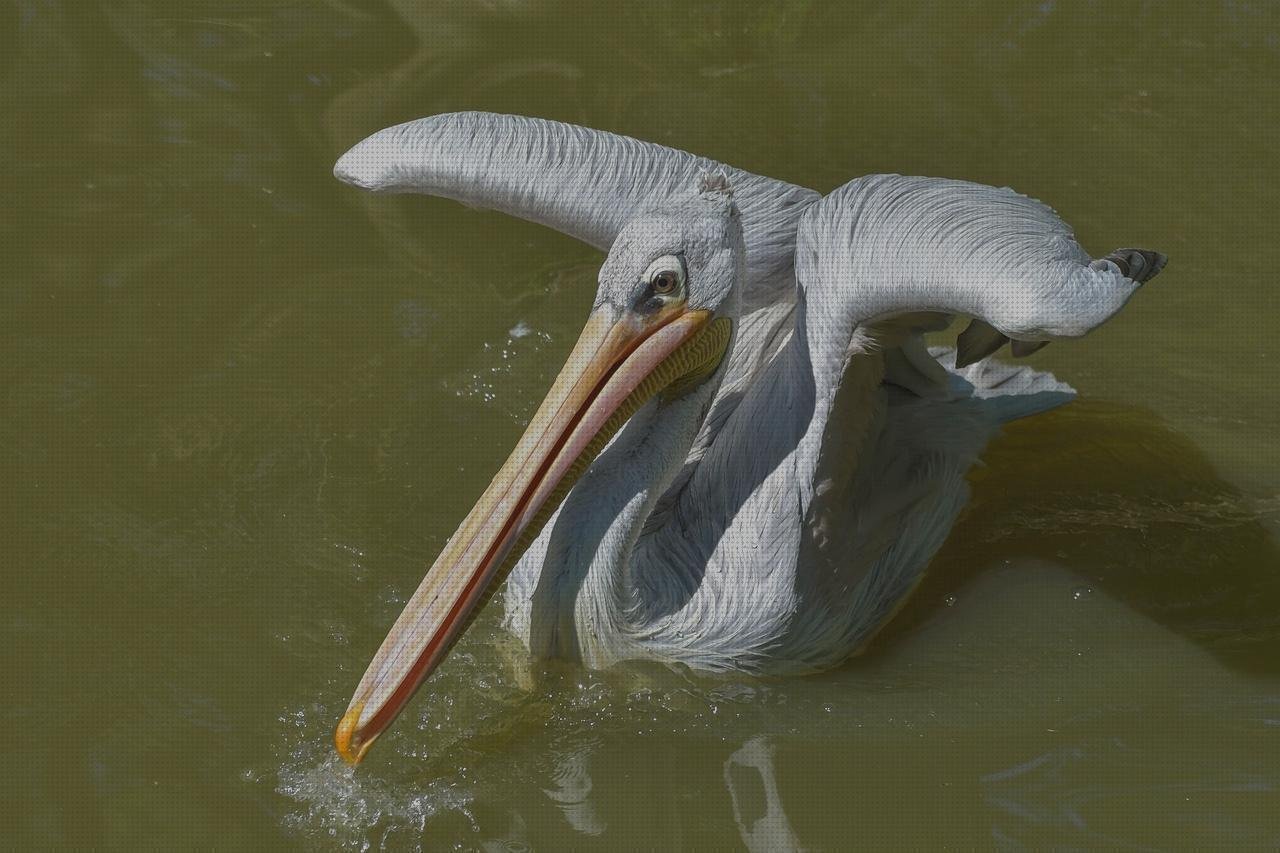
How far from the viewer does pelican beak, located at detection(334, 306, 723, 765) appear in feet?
11.8

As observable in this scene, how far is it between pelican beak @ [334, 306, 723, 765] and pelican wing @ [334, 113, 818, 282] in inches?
18.5

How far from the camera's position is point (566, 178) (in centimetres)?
408

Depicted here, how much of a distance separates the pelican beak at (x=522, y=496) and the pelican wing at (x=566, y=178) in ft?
1.54

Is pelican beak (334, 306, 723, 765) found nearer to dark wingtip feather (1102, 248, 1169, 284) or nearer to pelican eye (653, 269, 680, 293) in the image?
pelican eye (653, 269, 680, 293)

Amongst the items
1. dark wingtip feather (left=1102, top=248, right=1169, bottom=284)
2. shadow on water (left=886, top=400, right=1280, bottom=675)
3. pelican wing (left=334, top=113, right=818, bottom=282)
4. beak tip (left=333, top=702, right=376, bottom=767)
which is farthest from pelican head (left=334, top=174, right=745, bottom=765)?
shadow on water (left=886, top=400, right=1280, bottom=675)

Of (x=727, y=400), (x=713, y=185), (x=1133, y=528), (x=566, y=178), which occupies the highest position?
(x=713, y=185)

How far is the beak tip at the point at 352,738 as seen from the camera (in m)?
3.58

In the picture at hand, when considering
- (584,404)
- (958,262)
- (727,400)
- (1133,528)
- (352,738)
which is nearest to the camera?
(958,262)

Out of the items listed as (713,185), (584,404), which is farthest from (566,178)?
(584,404)

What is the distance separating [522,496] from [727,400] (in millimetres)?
813

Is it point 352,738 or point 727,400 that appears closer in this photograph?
point 352,738

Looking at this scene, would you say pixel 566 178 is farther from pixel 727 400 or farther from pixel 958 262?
pixel 958 262

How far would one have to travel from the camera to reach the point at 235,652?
4.15 m

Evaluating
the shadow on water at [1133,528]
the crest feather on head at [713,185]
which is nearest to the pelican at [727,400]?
the crest feather on head at [713,185]
